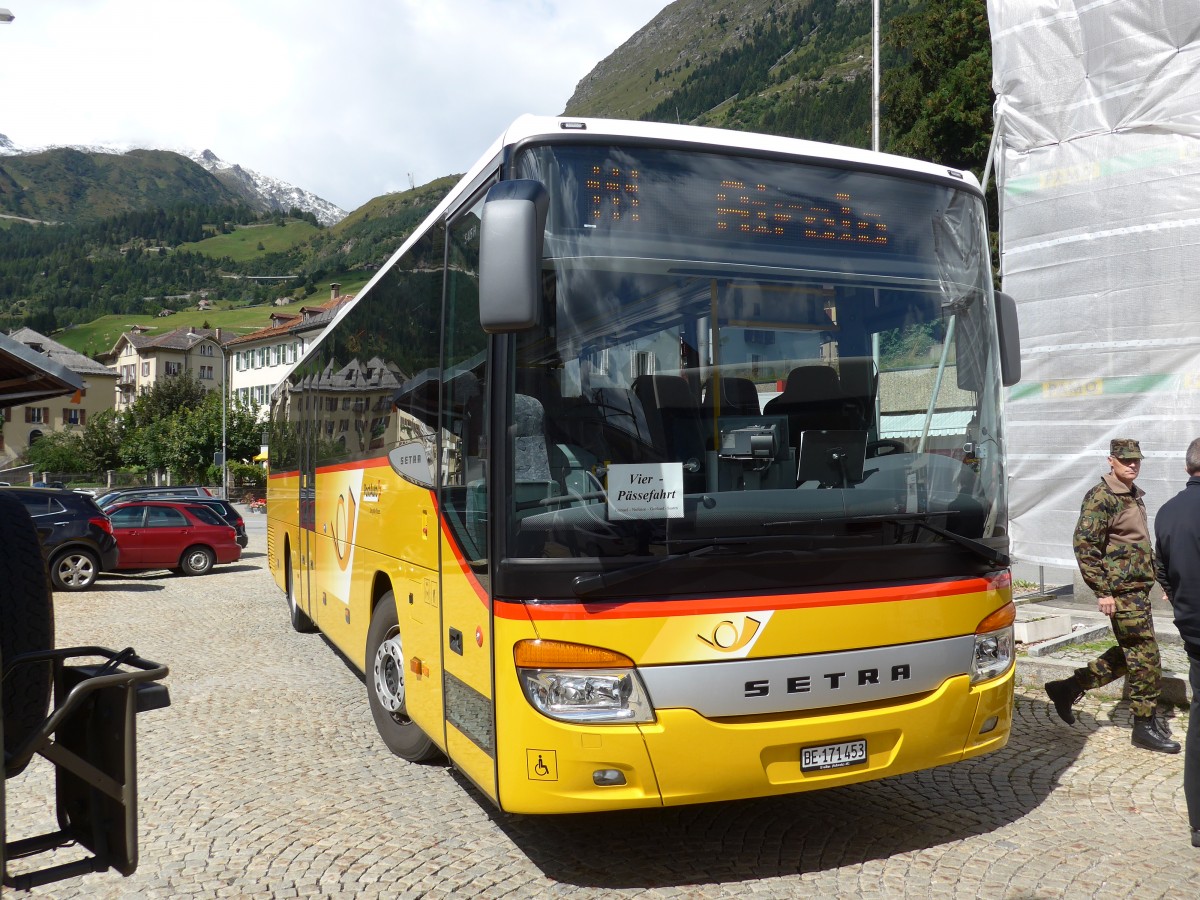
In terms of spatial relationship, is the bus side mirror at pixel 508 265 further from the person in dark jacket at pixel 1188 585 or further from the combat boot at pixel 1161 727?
the combat boot at pixel 1161 727

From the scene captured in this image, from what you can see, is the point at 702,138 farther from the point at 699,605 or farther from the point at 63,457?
the point at 63,457

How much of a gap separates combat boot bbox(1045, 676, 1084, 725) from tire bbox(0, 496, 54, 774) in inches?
234

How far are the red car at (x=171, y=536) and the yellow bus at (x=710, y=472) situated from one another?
58.7ft

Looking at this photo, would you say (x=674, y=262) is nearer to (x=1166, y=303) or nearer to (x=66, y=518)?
(x=1166, y=303)

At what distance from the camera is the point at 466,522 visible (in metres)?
4.65

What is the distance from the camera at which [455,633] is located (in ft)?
16.0

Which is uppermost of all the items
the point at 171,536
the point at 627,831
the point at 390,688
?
the point at 390,688

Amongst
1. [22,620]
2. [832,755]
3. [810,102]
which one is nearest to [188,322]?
[810,102]

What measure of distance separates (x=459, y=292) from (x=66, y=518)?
15.3 meters

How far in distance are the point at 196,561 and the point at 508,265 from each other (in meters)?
19.8

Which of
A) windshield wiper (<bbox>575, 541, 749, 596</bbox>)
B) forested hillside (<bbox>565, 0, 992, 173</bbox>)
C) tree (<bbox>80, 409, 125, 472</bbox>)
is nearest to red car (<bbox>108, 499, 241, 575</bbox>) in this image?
windshield wiper (<bbox>575, 541, 749, 596</bbox>)

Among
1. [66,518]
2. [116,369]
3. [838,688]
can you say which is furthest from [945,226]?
[116,369]

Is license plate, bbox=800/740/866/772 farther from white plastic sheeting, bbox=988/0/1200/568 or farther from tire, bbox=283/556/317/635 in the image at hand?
tire, bbox=283/556/317/635

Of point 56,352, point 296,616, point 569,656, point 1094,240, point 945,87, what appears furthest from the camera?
point 945,87
